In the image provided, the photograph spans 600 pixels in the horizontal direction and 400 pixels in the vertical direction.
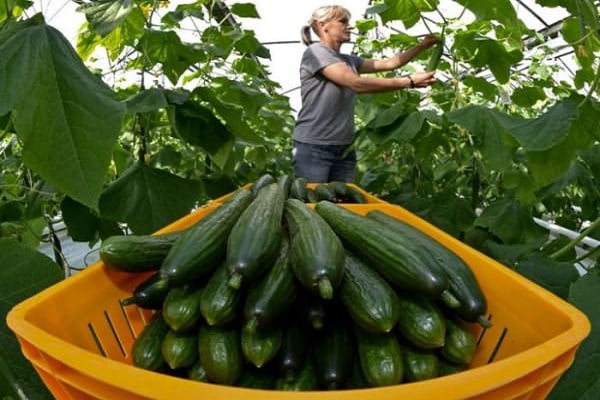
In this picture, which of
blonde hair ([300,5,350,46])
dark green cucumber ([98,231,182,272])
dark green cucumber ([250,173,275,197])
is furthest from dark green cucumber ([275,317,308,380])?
blonde hair ([300,5,350,46])

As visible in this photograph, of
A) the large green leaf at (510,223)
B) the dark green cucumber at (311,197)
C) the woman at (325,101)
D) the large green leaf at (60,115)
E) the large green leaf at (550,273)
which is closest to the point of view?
the large green leaf at (60,115)

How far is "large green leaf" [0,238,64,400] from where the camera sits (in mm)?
776

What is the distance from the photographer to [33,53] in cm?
88

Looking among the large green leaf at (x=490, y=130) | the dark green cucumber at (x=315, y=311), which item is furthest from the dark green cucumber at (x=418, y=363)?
the large green leaf at (x=490, y=130)

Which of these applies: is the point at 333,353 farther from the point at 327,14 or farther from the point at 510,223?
the point at 327,14

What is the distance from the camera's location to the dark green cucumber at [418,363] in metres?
0.73

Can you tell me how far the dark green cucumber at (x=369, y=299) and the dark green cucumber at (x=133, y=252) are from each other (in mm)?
304

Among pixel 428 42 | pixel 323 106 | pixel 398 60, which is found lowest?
pixel 323 106

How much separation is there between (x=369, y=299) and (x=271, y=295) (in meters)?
0.12

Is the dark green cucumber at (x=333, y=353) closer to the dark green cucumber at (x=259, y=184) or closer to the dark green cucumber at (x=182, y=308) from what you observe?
the dark green cucumber at (x=182, y=308)

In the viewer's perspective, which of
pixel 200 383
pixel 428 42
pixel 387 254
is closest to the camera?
pixel 200 383

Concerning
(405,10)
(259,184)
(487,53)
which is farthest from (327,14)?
(259,184)

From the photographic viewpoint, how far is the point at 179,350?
0.77 metres

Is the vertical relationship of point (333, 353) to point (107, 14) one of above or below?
below
